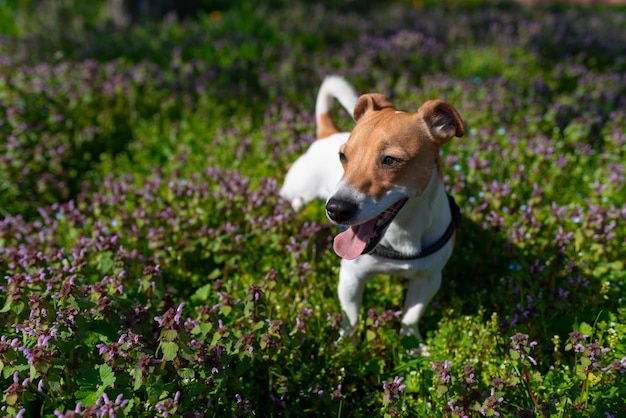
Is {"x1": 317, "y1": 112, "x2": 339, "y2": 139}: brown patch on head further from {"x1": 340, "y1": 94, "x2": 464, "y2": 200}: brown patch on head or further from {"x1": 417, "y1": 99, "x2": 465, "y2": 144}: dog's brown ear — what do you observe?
{"x1": 417, "y1": 99, "x2": 465, "y2": 144}: dog's brown ear

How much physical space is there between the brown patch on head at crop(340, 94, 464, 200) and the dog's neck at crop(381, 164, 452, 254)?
0.14 m

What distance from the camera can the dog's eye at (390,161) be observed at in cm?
267

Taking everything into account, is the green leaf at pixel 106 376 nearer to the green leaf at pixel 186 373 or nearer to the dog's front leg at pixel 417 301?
the green leaf at pixel 186 373

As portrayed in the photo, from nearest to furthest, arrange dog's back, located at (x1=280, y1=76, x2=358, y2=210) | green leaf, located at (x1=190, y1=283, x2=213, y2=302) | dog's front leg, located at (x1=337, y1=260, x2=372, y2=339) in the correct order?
dog's front leg, located at (x1=337, y1=260, x2=372, y2=339) → green leaf, located at (x1=190, y1=283, x2=213, y2=302) → dog's back, located at (x1=280, y1=76, x2=358, y2=210)

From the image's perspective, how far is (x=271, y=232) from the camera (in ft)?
12.9

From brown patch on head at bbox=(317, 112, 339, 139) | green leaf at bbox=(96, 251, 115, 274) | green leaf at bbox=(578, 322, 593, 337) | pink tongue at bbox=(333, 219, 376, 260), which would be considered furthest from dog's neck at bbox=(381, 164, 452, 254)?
green leaf at bbox=(96, 251, 115, 274)

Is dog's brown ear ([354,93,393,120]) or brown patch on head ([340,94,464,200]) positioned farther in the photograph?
dog's brown ear ([354,93,393,120])

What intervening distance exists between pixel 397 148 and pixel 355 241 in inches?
20.6

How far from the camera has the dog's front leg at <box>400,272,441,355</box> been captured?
3271 mm

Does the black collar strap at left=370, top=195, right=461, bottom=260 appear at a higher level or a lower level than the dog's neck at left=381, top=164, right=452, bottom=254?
lower

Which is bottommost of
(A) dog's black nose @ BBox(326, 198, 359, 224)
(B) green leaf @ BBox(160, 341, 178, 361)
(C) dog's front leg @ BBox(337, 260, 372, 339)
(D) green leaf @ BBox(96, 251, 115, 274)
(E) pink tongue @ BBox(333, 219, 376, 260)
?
(C) dog's front leg @ BBox(337, 260, 372, 339)

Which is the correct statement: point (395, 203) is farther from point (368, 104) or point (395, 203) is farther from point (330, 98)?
point (330, 98)

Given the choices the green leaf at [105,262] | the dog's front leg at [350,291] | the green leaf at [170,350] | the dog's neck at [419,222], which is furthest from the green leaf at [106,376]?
the dog's neck at [419,222]

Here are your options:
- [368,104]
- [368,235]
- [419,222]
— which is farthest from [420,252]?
[368,104]
